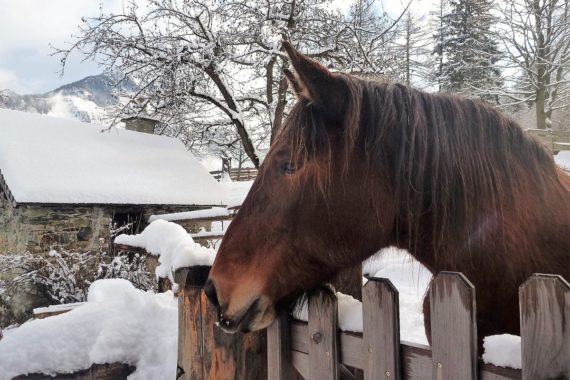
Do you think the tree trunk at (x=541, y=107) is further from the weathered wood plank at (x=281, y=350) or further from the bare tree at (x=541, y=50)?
the weathered wood plank at (x=281, y=350)

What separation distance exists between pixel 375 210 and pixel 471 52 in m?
16.0

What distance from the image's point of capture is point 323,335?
47.6 inches

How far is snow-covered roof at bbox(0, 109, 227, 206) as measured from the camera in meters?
7.80

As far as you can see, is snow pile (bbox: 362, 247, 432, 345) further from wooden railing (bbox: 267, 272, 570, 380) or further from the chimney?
the chimney

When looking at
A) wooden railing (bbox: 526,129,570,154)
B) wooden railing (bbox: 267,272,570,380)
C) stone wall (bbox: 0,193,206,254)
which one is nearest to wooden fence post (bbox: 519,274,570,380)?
wooden railing (bbox: 267,272,570,380)

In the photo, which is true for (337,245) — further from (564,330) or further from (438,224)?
(564,330)

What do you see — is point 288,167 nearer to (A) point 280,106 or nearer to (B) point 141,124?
(A) point 280,106

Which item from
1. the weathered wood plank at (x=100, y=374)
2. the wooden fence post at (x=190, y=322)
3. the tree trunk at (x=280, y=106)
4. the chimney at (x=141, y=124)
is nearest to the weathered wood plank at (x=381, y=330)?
the wooden fence post at (x=190, y=322)

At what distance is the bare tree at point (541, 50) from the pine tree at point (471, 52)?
60 cm

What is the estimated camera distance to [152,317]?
6.91ft

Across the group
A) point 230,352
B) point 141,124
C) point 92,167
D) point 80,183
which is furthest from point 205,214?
point 230,352

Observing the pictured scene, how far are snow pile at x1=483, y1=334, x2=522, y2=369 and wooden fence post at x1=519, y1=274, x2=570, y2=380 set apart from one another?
4 cm

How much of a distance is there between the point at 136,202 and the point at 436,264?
834cm

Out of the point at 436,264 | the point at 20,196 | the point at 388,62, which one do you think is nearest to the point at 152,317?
the point at 436,264
